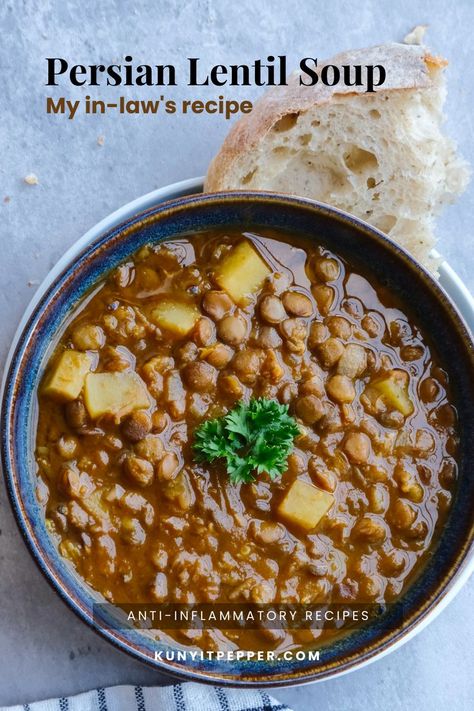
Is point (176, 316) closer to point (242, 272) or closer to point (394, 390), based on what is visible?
A: point (242, 272)

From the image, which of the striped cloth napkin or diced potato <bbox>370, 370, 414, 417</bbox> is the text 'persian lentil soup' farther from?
the striped cloth napkin

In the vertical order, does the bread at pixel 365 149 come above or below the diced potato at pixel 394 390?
above

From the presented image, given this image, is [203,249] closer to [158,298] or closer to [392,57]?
[158,298]

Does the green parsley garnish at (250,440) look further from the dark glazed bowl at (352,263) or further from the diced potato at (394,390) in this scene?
the dark glazed bowl at (352,263)

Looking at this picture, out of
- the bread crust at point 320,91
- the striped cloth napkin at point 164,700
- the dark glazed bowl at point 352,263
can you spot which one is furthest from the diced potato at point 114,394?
the striped cloth napkin at point 164,700

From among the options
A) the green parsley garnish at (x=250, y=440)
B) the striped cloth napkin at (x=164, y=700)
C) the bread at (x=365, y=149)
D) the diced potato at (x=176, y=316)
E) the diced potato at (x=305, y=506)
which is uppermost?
the bread at (x=365, y=149)

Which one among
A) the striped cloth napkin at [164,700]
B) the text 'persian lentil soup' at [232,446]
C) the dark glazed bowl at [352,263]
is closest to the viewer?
the dark glazed bowl at [352,263]

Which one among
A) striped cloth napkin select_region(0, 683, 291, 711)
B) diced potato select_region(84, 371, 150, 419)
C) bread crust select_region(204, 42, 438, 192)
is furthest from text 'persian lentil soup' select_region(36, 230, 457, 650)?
striped cloth napkin select_region(0, 683, 291, 711)
